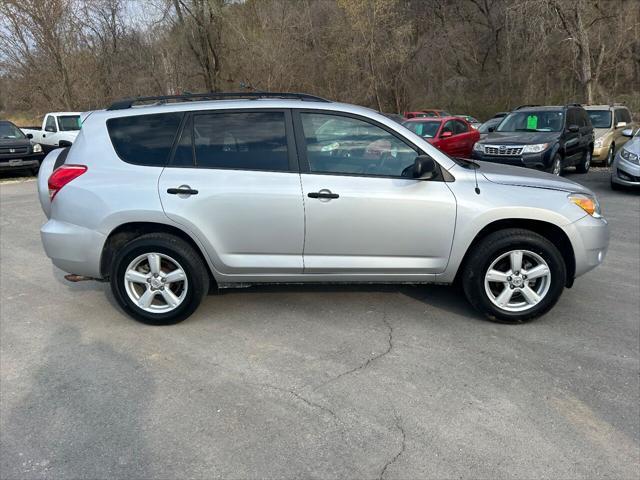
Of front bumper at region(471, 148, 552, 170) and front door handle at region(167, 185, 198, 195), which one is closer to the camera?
front door handle at region(167, 185, 198, 195)

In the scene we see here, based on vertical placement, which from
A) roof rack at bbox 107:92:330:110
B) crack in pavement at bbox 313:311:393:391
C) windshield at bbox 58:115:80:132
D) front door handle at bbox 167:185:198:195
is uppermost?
windshield at bbox 58:115:80:132

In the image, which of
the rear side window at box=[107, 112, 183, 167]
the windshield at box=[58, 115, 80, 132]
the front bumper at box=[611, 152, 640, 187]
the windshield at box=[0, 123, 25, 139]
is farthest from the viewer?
the windshield at box=[58, 115, 80, 132]

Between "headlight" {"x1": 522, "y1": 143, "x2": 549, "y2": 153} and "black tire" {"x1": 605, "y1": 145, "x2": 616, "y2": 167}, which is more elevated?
"headlight" {"x1": 522, "y1": 143, "x2": 549, "y2": 153}

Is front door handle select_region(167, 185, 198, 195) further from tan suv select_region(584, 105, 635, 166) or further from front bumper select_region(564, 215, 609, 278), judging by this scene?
tan suv select_region(584, 105, 635, 166)

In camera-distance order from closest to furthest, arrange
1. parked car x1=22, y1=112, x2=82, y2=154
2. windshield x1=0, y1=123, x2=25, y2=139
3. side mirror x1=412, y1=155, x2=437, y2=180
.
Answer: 1. side mirror x1=412, y1=155, x2=437, y2=180
2. windshield x1=0, y1=123, x2=25, y2=139
3. parked car x1=22, y1=112, x2=82, y2=154

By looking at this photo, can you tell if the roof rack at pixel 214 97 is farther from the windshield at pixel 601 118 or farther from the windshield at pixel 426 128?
the windshield at pixel 601 118

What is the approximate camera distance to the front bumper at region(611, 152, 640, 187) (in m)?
9.70

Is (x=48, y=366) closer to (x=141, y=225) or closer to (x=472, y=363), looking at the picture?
(x=141, y=225)

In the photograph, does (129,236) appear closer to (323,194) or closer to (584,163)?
(323,194)

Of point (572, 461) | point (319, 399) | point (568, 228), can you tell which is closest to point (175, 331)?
point (319, 399)

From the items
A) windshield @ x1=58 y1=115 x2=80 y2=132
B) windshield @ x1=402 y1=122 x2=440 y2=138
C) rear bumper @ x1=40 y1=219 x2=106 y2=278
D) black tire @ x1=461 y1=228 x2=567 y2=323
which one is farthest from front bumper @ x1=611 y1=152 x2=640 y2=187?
windshield @ x1=58 y1=115 x2=80 y2=132

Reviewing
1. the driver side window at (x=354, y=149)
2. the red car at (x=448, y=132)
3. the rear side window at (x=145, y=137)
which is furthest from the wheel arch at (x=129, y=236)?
the red car at (x=448, y=132)

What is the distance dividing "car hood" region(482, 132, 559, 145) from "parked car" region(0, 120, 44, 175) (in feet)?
44.2

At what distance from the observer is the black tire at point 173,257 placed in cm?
396
